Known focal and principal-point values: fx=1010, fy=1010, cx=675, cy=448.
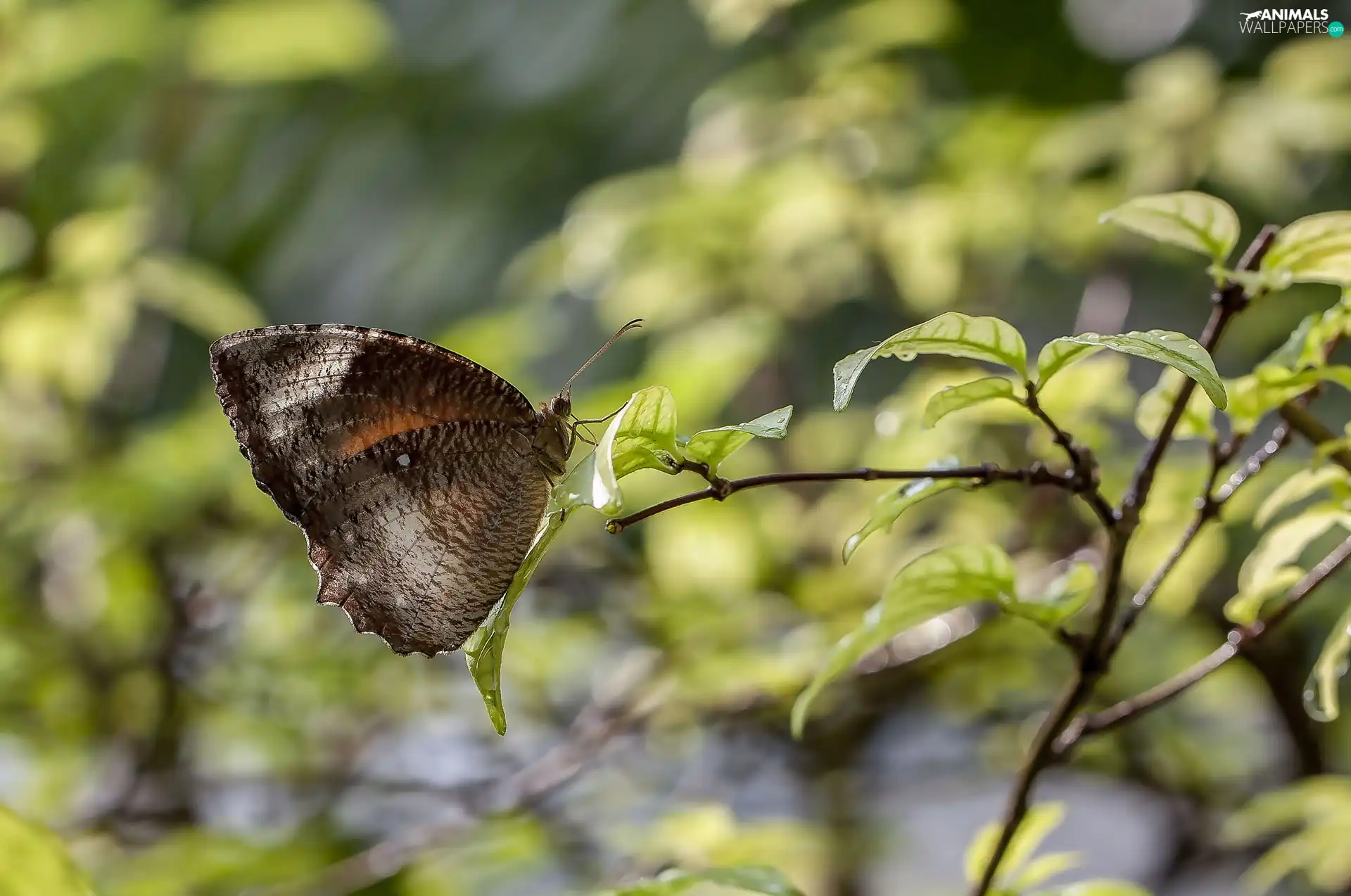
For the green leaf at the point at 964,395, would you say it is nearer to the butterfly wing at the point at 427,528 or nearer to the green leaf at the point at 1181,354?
the green leaf at the point at 1181,354

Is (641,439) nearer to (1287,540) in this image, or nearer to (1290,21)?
(1287,540)

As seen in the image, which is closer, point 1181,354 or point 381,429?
point 1181,354

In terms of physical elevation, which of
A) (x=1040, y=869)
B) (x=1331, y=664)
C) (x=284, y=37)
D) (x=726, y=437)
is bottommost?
(x=1040, y=869)

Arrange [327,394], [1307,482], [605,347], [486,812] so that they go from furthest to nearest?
[486,812]
[605,347]
[327,394]
[1307,482]

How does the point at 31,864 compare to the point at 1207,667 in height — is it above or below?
above

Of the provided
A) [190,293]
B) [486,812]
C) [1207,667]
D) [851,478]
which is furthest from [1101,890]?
[190,293]

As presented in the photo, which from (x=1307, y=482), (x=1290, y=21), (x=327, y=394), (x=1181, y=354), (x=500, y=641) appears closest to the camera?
(x=1181, y=354)

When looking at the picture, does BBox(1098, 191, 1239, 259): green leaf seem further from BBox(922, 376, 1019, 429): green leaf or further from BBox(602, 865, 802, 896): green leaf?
BBox(602, 865, 802, 896): green leaf
